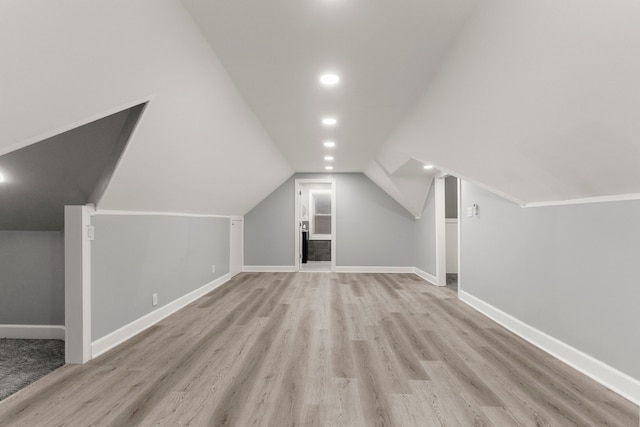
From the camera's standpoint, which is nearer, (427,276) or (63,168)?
(63,168)

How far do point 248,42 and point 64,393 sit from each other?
261 centimetres

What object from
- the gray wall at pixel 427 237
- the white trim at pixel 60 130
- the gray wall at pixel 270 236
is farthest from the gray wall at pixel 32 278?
the gray wall at pixel 427 237

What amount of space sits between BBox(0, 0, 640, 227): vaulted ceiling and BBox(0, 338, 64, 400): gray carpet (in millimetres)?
1402

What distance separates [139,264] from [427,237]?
5.14 meters

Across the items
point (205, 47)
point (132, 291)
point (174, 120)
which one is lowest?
point (132, 291)

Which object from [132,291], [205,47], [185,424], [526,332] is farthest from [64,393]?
[526,332]

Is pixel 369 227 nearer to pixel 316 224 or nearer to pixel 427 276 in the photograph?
pixel 427 276

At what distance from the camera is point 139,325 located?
11.7ft

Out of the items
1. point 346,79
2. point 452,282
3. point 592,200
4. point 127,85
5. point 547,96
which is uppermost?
point 346,79

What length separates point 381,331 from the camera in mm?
3605

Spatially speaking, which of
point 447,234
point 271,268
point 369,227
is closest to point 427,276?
point 447,234

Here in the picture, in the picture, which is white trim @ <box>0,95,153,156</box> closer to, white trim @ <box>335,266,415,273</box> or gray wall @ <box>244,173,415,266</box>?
gray wall @ <box>244,173,415,266</box>

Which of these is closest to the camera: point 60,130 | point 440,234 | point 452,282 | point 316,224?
point 60,130

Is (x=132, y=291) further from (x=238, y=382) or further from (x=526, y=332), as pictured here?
(x=526, y=332)
